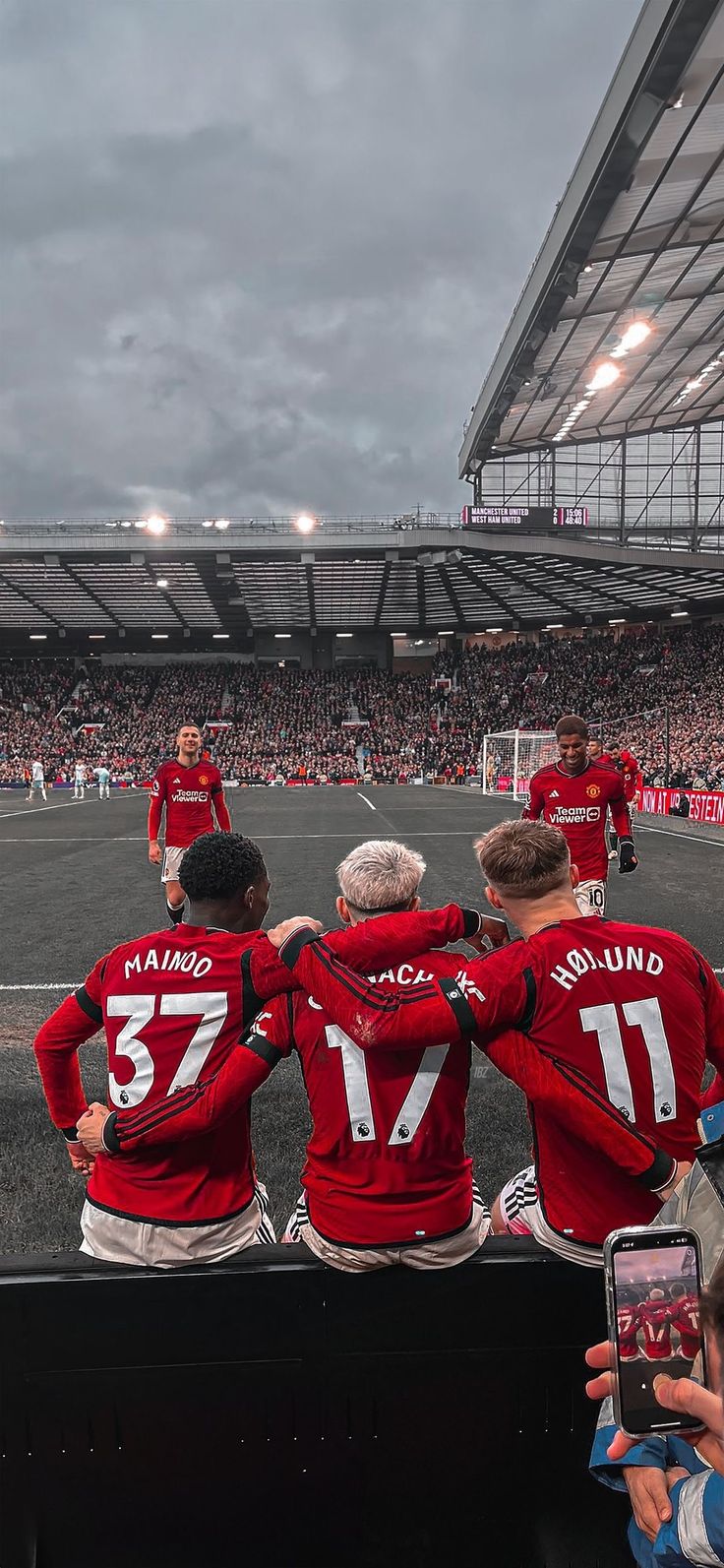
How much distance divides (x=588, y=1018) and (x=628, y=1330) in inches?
29.4

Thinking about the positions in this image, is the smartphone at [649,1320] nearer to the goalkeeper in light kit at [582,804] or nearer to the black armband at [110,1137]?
the black armband at [110,1137]

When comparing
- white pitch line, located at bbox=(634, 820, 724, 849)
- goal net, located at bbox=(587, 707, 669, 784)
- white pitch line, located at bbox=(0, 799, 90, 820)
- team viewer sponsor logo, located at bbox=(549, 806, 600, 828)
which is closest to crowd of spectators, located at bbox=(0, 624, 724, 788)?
goal net, located at bbox=(587, 707, 669, 784)

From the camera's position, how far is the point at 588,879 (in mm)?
7398

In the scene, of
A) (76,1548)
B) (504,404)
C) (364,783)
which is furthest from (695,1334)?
(364,783)

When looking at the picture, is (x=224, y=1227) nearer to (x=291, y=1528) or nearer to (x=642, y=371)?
(x=291, y=1528)

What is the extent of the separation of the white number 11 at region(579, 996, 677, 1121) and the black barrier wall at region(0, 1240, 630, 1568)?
0.40m

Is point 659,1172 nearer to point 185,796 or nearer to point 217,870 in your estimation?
point 217,870

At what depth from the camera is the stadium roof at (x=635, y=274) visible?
1328 centimetres

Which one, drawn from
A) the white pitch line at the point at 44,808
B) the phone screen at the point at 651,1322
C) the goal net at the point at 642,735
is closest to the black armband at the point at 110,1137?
the phone screen at the point at 651,1322

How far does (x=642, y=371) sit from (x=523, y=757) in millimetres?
15287

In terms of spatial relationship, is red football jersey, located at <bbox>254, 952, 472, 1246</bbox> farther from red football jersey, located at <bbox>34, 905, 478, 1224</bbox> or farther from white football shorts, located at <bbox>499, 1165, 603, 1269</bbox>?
white football shorts, located at <bbox>499, 1165, 603, 1269</bbox>

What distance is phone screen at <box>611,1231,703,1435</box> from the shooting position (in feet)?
4.25

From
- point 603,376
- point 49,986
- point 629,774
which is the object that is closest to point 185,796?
point 49,986

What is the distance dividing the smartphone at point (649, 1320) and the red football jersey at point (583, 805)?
5.94 metres
